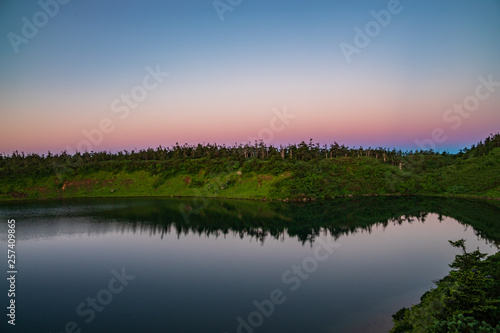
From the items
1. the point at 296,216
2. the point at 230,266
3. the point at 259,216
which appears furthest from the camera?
the point at 259,216

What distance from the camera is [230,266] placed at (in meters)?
32.1

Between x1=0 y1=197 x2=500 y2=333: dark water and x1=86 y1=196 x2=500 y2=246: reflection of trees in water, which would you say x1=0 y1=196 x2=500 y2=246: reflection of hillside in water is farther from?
x1=0 y1=197 x2=500 y2=333: dark water

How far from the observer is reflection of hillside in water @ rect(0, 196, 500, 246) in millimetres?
47000

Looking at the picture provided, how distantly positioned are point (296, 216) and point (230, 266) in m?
27.3

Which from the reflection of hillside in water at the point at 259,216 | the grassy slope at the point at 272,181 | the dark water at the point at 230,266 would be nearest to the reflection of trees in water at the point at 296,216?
the reflection of hillside in water at the point at 259,216

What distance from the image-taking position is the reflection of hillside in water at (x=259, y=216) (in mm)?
47000

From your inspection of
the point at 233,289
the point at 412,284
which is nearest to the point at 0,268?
the point at 233,289

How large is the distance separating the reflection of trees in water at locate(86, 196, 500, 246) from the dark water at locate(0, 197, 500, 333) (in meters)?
0.31

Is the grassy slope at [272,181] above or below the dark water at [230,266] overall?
above

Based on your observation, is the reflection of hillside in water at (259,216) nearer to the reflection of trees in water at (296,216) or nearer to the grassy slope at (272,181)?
the reflection of trees in water at (296,216)

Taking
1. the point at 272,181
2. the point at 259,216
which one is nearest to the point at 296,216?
the point at 259,216

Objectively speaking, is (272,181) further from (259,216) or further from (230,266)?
(230,266)

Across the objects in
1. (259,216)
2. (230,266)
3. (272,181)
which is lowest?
(230,266)

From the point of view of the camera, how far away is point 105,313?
2195cm
